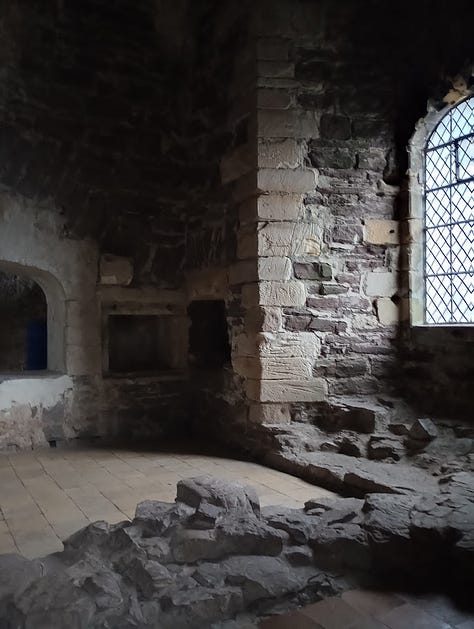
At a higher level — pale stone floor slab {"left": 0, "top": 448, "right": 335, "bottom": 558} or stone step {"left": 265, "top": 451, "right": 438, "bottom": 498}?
stone step {"left": 265, "top": 451, "right": 438, "bottom": 498}

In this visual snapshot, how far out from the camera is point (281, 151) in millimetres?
4840

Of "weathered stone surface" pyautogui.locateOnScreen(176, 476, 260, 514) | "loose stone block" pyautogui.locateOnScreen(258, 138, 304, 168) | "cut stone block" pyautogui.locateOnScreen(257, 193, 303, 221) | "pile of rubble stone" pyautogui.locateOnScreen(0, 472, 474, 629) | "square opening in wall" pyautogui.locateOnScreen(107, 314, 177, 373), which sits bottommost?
"pile of rubble stone" pyautogui.locateOnScreen(0, 472, 474, 629)

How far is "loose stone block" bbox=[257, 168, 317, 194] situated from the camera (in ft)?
15.7

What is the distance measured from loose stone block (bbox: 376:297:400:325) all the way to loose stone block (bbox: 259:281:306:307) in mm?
716

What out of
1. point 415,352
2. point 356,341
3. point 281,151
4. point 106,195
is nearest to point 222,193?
point 281,151

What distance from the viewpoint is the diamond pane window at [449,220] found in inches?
181

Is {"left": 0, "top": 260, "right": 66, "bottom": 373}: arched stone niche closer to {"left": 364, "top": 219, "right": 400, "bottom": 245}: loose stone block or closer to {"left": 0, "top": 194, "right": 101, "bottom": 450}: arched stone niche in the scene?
{"left": 0, "top": 194, "right": 101, "bottom": 450}: arched stone niche

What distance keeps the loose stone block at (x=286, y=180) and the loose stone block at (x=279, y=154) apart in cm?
5

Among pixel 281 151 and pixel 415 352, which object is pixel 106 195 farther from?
pixel 415 352

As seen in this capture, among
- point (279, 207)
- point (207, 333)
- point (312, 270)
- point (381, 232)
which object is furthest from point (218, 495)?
point (207, 333)

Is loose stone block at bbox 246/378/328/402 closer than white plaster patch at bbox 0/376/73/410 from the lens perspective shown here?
Yes

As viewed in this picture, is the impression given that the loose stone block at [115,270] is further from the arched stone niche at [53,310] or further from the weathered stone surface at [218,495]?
the weathered stone surface at [218,495]

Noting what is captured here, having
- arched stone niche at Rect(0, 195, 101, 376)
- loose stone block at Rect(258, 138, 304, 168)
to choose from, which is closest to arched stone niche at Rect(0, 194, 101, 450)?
arched stone niche at Rect(0, 195, 101, 376)

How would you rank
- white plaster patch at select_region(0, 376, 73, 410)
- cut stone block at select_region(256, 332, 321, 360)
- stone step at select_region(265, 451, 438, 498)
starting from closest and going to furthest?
stone step at select_region(265, 451, 438, 498) → cut stone block at select_region(256, 332, 321, 360) → white plaster patch at select_region(0, 376, 73, 410)
